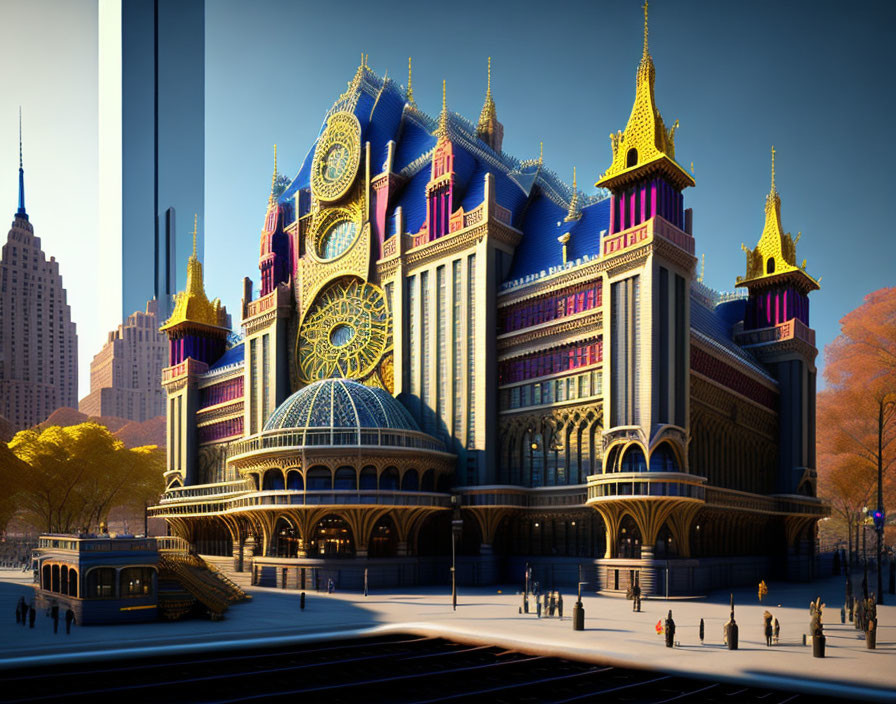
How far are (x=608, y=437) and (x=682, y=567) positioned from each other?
434 inches

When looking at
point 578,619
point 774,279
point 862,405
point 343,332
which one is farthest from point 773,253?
point 578,619

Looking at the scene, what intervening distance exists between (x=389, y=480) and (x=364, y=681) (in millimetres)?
42259

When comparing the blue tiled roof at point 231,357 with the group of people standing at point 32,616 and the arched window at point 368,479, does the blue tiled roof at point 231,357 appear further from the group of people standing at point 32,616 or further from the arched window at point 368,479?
the group of people standing at point 32,616

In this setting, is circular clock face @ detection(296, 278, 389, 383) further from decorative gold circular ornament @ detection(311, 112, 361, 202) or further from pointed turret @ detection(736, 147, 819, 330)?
pointed turret @ detection(736, 147, 819, 330)

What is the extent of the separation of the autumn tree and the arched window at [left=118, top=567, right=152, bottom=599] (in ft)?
251

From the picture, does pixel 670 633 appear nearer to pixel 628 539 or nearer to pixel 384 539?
pixel 628 539

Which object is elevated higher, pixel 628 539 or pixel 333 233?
pixel 333 233

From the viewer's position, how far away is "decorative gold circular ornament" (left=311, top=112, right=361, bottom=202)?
91438 mm

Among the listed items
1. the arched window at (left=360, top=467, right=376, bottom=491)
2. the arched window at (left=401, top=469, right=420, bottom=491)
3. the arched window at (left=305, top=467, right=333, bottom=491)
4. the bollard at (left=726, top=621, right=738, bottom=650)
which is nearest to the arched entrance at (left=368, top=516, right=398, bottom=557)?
the arched window at (left=401, top=469, right=420, bottom=491)

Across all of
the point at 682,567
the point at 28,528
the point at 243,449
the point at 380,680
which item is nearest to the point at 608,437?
the point at 682,567

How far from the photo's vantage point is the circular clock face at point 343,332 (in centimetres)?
8688

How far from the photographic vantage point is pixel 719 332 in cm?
8844

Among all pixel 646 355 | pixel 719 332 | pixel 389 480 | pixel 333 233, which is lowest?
pixel 389 480

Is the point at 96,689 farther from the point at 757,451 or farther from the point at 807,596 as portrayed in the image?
the point at 757,451
